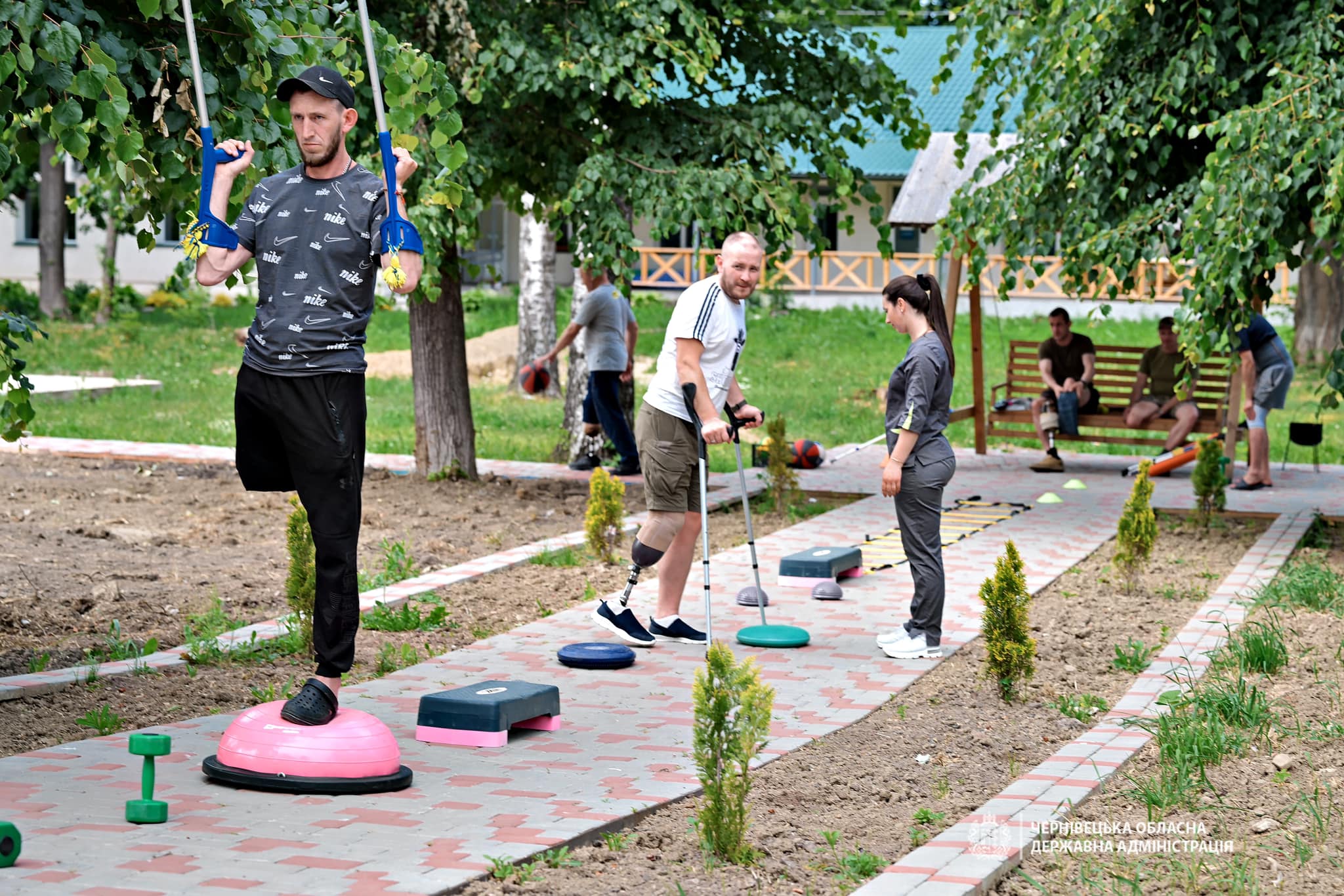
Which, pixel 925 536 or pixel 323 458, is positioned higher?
pixel 323 458

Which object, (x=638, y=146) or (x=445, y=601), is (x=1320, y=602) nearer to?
(x=445, y=601)

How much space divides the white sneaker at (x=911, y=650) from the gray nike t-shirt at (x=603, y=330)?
5.93m

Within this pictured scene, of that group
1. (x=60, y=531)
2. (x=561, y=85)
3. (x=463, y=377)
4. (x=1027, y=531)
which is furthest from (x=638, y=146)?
(x=60, y=531)

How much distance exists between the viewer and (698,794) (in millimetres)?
5254

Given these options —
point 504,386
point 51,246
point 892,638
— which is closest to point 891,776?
point 892,638

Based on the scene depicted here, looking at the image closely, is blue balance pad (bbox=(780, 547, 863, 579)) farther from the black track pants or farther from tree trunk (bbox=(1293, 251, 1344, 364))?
tree trunk (bbox=(1293, 251, 1344, 364))

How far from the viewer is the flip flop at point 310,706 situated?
5020 mm

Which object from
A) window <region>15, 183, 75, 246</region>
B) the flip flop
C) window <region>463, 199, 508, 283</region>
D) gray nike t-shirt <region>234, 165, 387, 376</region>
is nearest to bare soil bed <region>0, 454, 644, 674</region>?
the flip flop

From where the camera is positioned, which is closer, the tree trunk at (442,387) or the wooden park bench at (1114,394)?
the tree trunk at (442,387)

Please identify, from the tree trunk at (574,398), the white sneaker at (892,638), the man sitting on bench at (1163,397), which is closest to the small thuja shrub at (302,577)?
the white sneaker at (892,638)

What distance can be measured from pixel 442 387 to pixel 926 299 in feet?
20.3

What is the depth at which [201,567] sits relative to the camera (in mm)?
9430

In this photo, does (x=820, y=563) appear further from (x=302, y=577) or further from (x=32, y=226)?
(x=32, y=226)

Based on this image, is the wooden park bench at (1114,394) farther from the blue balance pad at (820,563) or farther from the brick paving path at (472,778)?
the blue balance pad at (820,563)
